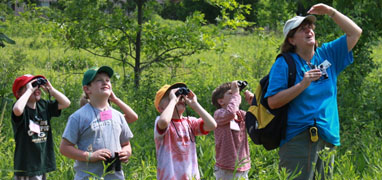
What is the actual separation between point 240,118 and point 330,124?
3.82 feet

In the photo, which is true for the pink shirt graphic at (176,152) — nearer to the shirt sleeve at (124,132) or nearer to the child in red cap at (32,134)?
the shirt sleeve at (124,132)

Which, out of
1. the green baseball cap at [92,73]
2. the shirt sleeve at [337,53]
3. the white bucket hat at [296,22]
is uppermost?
the white bucket hat at [296,22]

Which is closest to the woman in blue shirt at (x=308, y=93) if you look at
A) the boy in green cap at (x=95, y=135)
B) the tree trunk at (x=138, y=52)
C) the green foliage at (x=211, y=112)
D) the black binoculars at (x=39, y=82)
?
the green foliage at (x=211, y=112)

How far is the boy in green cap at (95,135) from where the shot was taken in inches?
128

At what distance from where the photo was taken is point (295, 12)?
8094 mm

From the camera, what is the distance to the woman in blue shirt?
2963mm

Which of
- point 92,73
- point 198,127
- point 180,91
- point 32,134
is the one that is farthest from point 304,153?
point 32,134

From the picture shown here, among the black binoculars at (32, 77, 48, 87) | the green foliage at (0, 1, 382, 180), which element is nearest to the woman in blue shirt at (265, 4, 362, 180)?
the green foliage at (0, 1, 382, 180)

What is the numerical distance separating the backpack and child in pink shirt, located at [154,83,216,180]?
0.36m

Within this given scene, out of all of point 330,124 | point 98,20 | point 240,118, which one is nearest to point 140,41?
point 98,20

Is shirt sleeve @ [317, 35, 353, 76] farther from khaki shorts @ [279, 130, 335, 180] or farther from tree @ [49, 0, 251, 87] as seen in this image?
tree @ [49, 0, 251, 87]

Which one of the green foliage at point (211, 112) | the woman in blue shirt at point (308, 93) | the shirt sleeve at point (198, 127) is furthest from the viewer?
the green foliage at point (211, 112)

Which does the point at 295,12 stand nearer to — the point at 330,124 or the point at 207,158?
the point at 207,158

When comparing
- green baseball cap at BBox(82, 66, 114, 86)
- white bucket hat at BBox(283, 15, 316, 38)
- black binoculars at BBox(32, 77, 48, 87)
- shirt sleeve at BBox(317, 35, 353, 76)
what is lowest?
black binoculars at BBox(32, 77, 48, 87)
